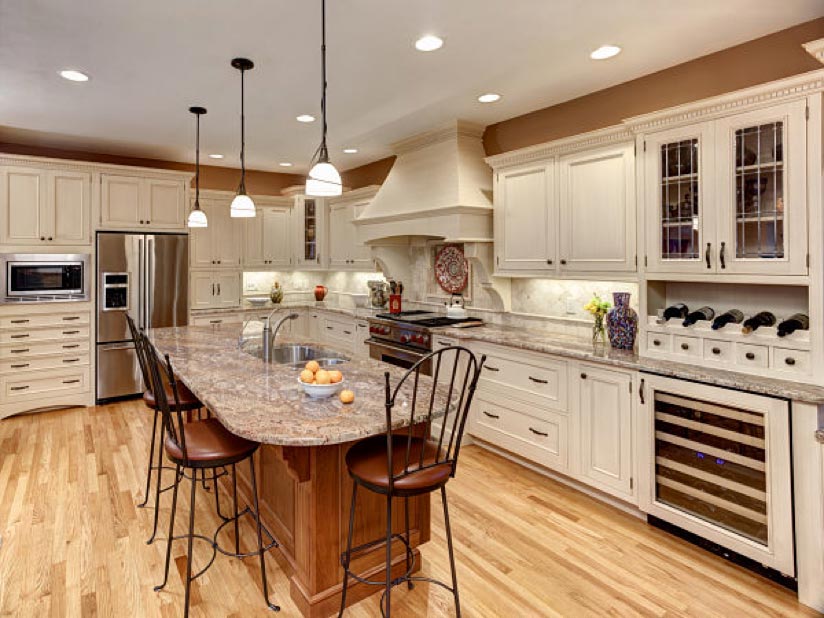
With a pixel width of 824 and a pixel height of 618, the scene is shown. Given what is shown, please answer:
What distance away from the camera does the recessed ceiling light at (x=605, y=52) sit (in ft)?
9.45

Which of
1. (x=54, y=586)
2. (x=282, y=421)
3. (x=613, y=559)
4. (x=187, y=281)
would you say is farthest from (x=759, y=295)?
(x=187, y=281)

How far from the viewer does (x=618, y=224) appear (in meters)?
3.23

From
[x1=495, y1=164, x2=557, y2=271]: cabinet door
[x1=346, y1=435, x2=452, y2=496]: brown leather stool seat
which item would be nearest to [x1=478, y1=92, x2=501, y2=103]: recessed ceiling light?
[x1=495, y1=164, x2=557, y2=271]: cabinet door

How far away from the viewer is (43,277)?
16.2ft

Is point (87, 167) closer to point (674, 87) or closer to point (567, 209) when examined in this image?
point (567, 209)

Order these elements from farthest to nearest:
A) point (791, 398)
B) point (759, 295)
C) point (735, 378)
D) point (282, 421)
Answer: point (759, 295) → point (735, 378) → point (791, 398) → point (282, 421)

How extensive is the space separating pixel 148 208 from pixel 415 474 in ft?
16.4

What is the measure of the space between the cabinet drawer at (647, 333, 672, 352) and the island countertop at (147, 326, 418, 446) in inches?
60.4

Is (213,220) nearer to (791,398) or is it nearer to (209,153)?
(209,153)

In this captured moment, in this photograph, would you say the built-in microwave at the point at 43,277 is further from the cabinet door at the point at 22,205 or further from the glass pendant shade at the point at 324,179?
the glass pendant shade at the point at 324,179

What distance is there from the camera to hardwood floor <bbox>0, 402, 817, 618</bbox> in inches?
85.7

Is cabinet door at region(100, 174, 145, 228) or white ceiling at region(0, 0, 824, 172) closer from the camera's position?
white ceiling at region(0, 0, 824, 172)

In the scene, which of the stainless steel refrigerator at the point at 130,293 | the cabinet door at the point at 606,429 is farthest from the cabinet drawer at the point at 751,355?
the stainless steel refrigerator at the point at 130,293

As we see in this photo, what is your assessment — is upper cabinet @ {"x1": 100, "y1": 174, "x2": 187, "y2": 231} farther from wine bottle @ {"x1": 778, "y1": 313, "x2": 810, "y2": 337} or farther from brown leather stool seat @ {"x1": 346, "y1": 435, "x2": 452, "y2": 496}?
wine bottle @ {"x1": 778, "y1": 313, "x2": 810, "y2": 337}
